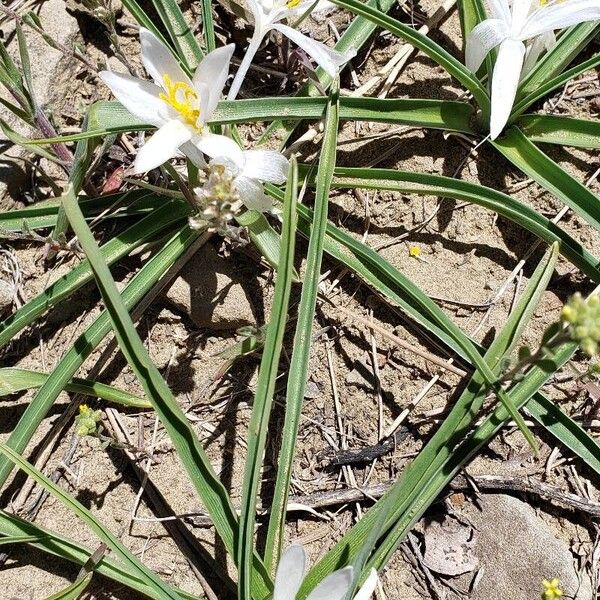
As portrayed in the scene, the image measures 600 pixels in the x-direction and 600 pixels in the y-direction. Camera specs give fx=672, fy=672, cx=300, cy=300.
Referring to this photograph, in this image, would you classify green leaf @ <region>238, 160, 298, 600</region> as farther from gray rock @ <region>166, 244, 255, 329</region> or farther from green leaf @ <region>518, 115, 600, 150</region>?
green leaf @ <region>518, 115, 600, 150</region>

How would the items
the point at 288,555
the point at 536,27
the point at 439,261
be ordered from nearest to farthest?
1. the point at 288,555
2. the point at 536,27
3. the point at 439,261

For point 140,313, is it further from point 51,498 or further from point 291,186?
point 291,186

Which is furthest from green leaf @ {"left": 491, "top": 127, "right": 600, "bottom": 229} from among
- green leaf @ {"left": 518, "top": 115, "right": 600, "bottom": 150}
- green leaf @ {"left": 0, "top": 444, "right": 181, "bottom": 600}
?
green leaf @ {"left": 0, "top": 444, "right": 181, "bottom": 600}

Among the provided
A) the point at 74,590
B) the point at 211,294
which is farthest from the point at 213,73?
the point at 74,590

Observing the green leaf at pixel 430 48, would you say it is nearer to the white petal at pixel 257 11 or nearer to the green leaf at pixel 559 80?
the green leaf at pixel 559 80

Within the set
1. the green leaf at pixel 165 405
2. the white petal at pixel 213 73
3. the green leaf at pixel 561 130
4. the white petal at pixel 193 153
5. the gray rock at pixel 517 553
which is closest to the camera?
the green leaf at pixel 165 405

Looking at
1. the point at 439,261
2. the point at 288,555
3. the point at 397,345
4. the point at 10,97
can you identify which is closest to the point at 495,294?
the point at 439,261

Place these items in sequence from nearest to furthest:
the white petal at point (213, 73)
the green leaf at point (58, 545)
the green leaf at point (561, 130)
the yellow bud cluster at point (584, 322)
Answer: the yellow bud cluster at point (584, 322) → the white petal at point (213, 73) → the green leaf at point (58, 545) → the green leaf at point (561, 130)

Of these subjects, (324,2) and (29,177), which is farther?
(29,177)

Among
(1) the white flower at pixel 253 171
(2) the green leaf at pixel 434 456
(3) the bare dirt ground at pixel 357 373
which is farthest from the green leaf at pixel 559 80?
(1) the white flower at pixel 253 171
